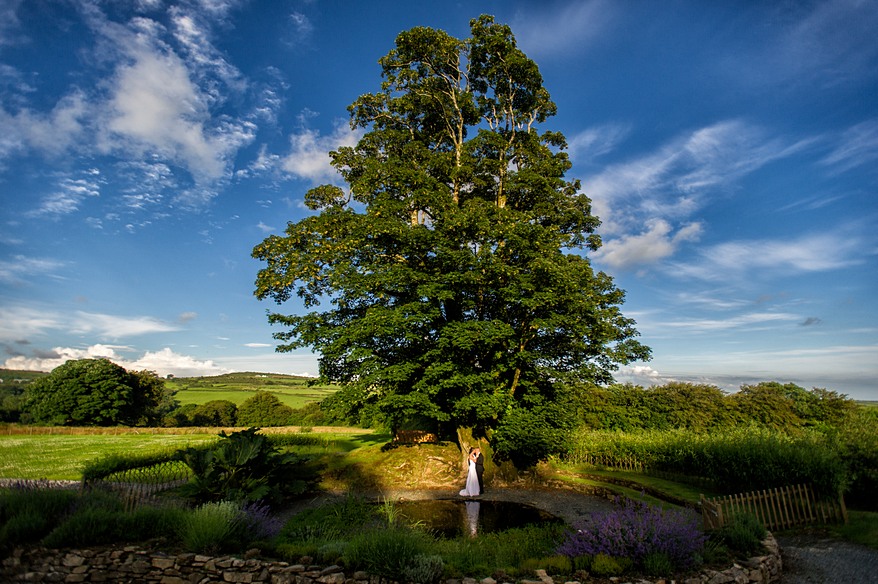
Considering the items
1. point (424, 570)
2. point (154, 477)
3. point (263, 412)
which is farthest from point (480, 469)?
point (263, 412)

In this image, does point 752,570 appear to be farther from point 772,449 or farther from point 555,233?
point 555,233

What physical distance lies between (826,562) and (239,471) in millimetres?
15637

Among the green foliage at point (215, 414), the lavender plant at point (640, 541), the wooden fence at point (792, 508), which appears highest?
the lavender plant at point (640, 541)

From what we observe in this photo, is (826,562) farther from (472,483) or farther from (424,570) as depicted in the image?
(472,483)

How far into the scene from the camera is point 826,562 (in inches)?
367

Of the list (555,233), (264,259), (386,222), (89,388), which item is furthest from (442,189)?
(89,388)

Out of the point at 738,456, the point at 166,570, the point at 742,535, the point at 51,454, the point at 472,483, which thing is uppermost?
the point at 738,456

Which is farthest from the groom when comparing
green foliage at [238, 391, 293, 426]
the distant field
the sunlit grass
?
green foliage at [238, 391, 293, 426]

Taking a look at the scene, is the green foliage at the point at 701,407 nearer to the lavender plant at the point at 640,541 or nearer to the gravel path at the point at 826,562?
the gravel path at the point at 826,562

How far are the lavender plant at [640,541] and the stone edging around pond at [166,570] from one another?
409mm

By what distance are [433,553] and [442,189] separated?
14956mm

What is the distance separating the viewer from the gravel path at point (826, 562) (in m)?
8.46

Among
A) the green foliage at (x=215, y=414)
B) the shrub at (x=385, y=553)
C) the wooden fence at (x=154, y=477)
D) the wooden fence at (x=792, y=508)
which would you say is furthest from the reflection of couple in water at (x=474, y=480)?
the green foliage at (x=215, y=414)

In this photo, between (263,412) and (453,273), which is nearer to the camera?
(453,273)
